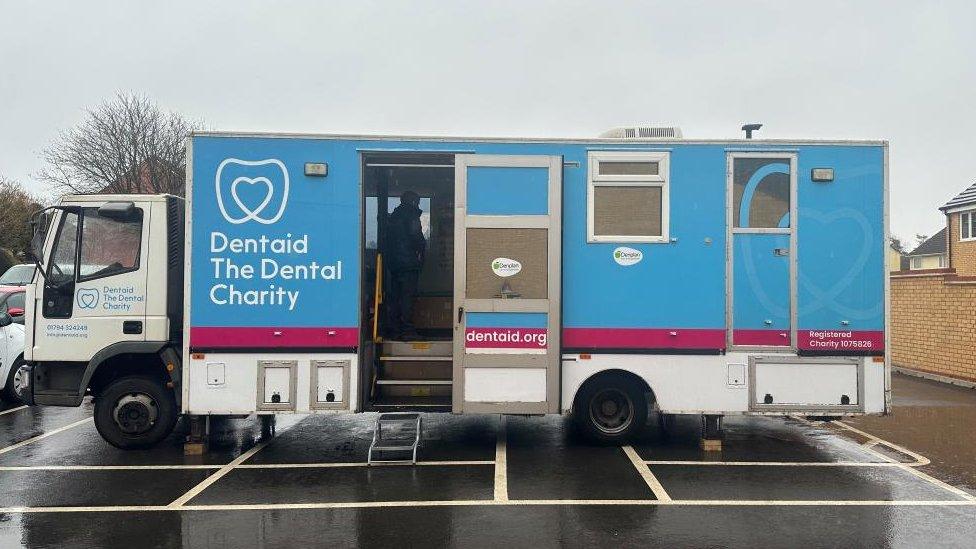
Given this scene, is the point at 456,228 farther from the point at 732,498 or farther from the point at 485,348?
the point at 732,498

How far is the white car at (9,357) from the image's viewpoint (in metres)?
9.90

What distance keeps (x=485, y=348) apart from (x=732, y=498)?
263 centimetres

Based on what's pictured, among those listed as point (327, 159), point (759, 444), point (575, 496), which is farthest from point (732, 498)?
point (327, 159)

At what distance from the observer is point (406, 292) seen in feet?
28.4

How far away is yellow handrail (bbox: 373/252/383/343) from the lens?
7.44 metres

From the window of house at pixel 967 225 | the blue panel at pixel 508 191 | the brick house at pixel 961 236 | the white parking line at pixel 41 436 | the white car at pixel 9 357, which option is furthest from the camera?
the window of house at pixel 967 225

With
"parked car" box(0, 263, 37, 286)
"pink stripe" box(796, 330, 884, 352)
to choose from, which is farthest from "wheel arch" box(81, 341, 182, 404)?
"parked car" box(0, 263, 37, 286)

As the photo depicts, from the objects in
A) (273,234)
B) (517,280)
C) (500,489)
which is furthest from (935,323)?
(273,234)

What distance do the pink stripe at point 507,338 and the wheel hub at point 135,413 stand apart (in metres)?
3.38

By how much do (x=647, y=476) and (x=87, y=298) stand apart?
590 centimetres

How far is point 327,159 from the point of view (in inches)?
270

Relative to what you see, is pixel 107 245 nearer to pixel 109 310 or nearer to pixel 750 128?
pixel 109 310

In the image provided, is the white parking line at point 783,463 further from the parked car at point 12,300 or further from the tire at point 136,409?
the parked car at point 12,300

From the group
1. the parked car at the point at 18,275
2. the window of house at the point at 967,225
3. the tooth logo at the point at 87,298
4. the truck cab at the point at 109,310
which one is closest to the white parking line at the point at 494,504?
the truck cab at the point at 109,310
